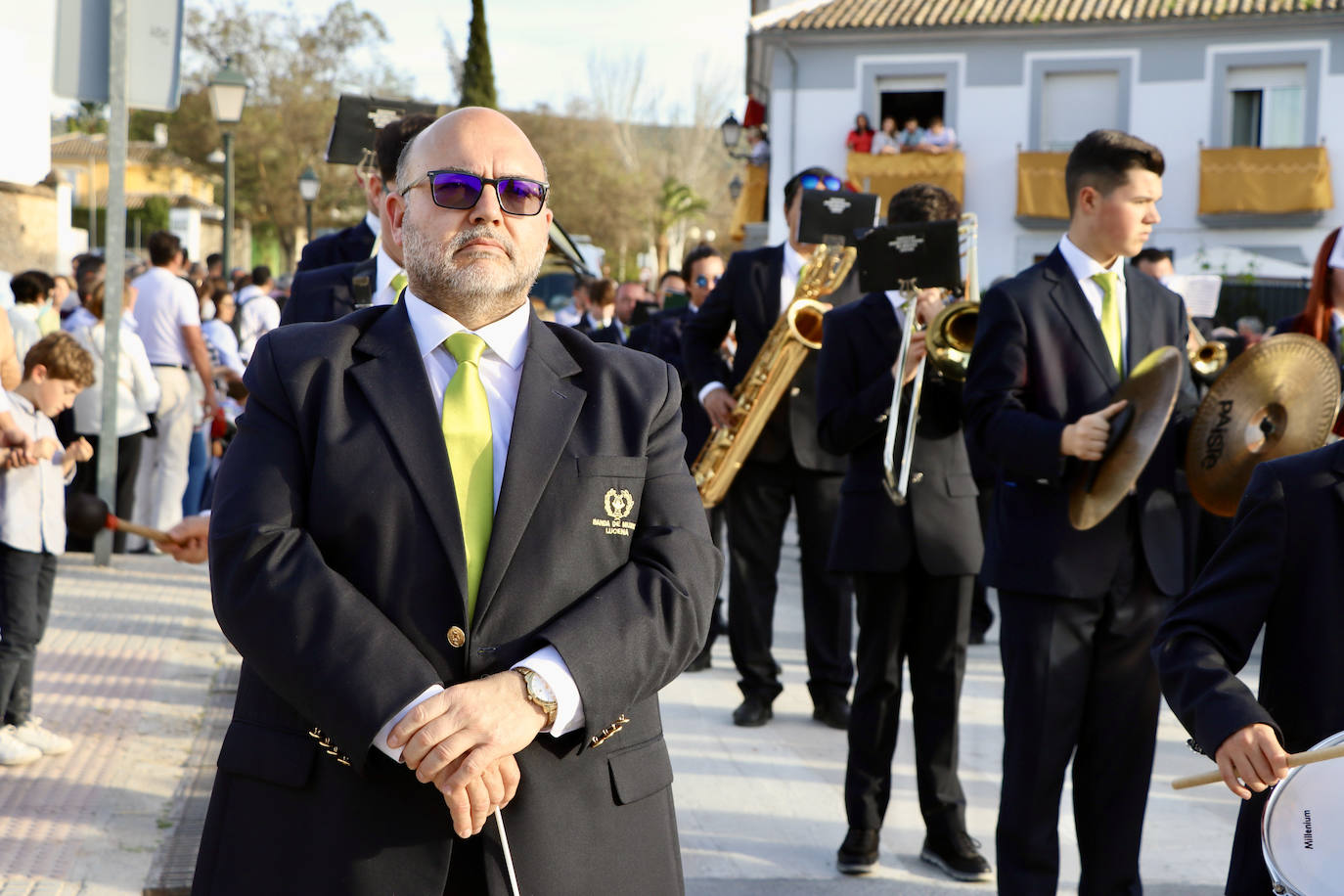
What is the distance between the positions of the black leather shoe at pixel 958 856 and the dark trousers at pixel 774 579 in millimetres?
1886

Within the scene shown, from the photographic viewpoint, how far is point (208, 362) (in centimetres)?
1093

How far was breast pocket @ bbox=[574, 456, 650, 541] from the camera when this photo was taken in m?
2.49

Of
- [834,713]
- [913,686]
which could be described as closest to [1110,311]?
[913,686]

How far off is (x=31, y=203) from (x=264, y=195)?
22150mm

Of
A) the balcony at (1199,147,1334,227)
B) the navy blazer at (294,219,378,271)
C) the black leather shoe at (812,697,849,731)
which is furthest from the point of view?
the balcony at (1199,147,1334,227)

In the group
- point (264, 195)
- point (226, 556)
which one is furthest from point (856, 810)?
point (264, 195)

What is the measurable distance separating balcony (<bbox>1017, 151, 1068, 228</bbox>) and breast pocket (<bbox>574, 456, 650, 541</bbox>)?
98.8ft

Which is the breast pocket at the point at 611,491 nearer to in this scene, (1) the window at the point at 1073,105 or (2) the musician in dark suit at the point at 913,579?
(2) the musician in dark suit at the point at 913,579

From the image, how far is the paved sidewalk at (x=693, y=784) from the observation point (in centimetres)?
481

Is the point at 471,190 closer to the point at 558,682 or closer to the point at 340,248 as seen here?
the point at 558,682

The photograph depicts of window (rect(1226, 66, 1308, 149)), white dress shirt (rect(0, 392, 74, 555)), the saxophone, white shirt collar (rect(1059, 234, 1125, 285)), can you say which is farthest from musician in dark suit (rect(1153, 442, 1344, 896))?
window (rect(1226, 66, 1308, 149))

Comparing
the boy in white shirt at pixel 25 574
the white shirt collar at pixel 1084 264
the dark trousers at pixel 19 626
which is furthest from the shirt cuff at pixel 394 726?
the dark trousers at pixel 19 626

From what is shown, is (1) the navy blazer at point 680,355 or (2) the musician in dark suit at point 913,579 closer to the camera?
(2) the musician in dark suit at point 913,579

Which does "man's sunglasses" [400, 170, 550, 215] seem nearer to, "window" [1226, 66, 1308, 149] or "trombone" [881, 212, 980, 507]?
"trombone" [881, 212, 980, 507]
